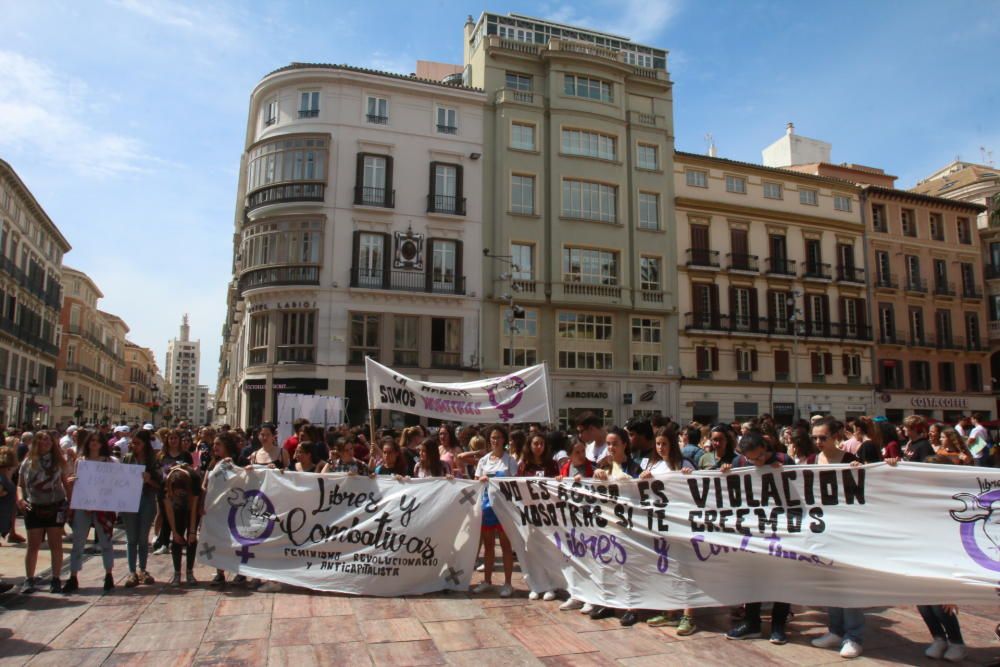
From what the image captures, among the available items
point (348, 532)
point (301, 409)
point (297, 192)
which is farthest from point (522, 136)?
point (348, 532)

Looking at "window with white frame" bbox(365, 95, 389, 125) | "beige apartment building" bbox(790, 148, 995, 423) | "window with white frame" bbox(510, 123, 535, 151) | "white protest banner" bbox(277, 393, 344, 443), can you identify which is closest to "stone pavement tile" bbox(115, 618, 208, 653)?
"white protest banner" bbox(277, 393, 344, 443)

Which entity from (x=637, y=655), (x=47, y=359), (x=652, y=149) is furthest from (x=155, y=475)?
(x=47, y=359)

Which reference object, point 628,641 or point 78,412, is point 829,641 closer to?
point 628,641

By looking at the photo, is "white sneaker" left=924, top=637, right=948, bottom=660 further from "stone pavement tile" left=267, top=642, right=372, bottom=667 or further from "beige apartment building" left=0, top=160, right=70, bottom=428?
"beige apartment building" left=0, top=160, right=70, bottom=428

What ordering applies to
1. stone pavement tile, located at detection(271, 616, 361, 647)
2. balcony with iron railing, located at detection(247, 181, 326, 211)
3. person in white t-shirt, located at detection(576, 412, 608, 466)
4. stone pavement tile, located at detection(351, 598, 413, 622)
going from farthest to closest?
balcony with iron railing, located at detection(247, 181, 326, 211) < person in white t-shirt, located at detection(576, 412, 608, 466) < stone pavement tile, located at detection(351, 598, 413, 622) < stone pavement tile, located at detection(271, 616, 361, 647)

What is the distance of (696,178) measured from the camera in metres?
39.2

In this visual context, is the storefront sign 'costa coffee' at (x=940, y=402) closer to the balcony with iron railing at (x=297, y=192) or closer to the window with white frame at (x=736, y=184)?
the window with white frame at (x=736, y=184)

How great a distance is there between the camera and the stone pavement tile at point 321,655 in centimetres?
579

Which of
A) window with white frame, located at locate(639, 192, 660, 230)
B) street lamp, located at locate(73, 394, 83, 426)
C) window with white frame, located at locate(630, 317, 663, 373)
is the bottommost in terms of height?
street lamp, located at locate(73, 394, 83, 426)

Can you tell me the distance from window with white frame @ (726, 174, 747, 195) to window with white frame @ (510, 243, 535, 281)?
41.4 ft

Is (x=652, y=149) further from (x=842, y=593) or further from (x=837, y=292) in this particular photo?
(x=842, y=593)

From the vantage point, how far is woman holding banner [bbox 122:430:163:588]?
8.47 m

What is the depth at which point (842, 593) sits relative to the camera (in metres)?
6.10

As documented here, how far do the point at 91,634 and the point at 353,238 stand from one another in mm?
26719
